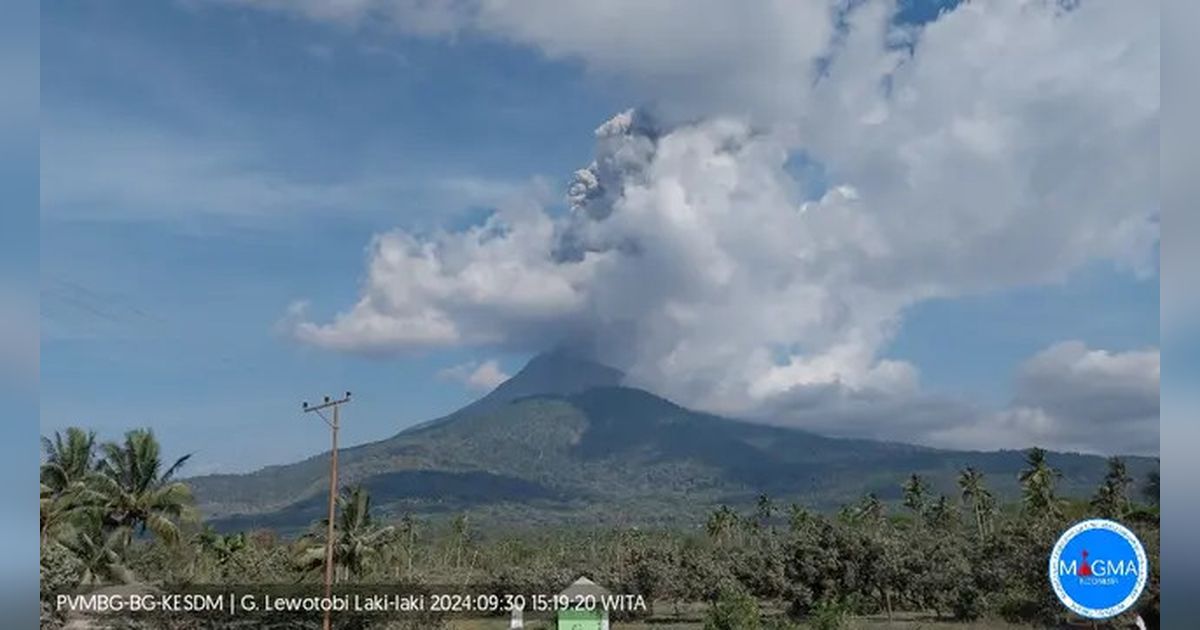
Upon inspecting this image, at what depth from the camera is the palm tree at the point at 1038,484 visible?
268ft

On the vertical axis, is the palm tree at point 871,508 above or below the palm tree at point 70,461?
below

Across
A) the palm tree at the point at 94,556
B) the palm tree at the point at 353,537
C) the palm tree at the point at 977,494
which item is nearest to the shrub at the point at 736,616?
the palm tree at the point at 94,556

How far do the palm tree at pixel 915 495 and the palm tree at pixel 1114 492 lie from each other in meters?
22.0

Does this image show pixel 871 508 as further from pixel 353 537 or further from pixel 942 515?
pixel 353 537

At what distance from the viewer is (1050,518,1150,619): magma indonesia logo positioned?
1016 cm

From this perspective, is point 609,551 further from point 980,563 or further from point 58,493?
point 58,493

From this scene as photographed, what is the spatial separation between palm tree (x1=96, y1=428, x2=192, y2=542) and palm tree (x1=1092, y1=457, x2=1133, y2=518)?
4737cm

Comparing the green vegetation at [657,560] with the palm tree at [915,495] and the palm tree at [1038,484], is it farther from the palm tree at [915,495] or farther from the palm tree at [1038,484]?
the palm tree at [915,495]

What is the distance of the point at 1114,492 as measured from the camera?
7550 centimetres

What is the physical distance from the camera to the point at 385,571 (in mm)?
49156

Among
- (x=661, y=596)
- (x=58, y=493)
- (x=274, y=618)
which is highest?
(x=58, y=493)

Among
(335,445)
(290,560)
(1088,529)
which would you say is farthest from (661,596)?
(1088,529)

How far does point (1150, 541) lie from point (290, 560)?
31349 millimetres

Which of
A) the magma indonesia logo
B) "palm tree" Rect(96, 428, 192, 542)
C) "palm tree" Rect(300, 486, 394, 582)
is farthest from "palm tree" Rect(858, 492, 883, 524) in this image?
the magma indonesia logo
